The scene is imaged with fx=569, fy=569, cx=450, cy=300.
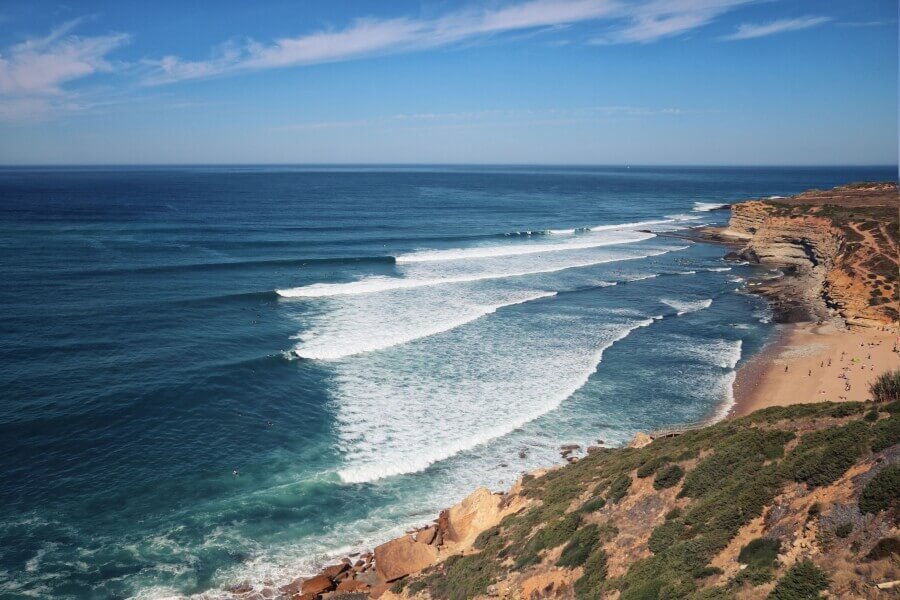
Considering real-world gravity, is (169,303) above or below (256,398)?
above

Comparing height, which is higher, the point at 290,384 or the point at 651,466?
the point at 651,466

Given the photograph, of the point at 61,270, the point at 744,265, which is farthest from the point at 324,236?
the point at 744,265

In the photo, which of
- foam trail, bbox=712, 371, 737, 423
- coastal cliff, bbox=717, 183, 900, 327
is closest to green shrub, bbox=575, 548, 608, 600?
foam trail, bbox=712, 371, 737, 423

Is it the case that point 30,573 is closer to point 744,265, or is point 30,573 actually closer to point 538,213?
point 744,265

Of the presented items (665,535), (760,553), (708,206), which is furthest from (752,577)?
(708,206)

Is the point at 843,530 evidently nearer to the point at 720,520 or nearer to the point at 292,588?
the point at 720,520

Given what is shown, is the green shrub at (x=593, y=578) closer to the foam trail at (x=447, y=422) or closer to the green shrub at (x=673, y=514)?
the green shrub at (x=673, y=514)

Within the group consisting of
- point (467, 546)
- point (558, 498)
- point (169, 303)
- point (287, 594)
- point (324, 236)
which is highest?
point (324, 236)
